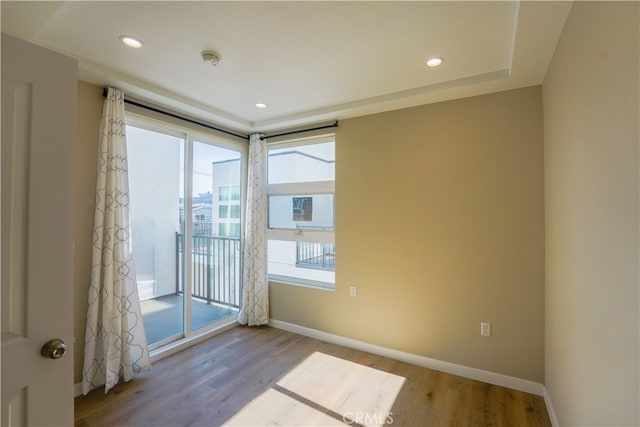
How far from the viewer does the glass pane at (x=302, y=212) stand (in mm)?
3412

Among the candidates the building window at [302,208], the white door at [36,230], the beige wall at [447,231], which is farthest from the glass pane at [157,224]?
the white door at [36,230]

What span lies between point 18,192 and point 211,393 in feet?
6.74

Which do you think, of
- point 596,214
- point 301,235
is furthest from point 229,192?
point 596,214

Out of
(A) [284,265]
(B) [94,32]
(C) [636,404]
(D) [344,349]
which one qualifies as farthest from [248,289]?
(C) [636,404]

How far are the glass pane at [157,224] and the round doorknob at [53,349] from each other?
77.3 inches

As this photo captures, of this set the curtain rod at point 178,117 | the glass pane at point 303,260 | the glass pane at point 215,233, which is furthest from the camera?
the glass pane at point 303,260

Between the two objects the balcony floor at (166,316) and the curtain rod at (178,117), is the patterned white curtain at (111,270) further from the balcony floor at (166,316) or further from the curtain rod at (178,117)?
the balcony floor at (166,316)

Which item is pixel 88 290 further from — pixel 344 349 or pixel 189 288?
pixel 344 349

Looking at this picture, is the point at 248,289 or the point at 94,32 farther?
the point at 248,289

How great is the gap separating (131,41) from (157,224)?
1664 mm

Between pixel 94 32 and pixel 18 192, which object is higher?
pixel 94 32

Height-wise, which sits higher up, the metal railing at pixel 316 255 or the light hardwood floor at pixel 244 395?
the metal railing at pixel 316 255

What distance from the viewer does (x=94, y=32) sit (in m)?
1.79

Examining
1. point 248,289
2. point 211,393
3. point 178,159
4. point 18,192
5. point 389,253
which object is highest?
point 178,159
